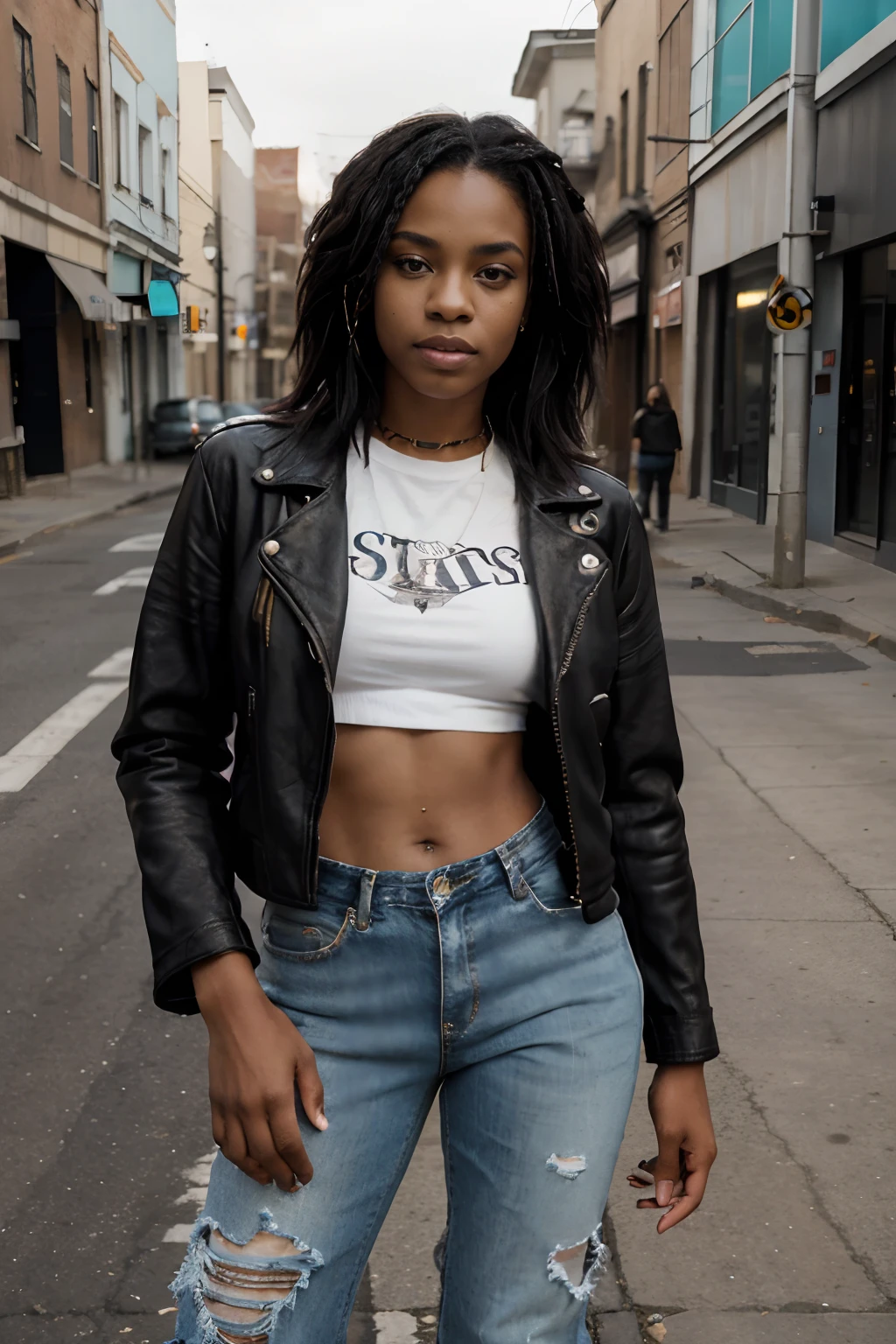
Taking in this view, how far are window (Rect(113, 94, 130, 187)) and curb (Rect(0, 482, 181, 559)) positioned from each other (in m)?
9.92

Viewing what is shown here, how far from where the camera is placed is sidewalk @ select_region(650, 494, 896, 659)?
11.8 m

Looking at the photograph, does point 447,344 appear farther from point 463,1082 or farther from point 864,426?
point 864,426

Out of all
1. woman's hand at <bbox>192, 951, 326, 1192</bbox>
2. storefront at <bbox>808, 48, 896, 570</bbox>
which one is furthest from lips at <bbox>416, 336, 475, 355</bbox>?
storefront at <bbox>808, 48, 896, 570</bbox>

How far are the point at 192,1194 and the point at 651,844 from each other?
1895 millimetres

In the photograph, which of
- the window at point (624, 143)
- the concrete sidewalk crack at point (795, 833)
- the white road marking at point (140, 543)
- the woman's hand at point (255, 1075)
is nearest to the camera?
the woman's hand at point (255, 1075)

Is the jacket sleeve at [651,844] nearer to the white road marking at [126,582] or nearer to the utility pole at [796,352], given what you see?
the white road marking at [126,582]

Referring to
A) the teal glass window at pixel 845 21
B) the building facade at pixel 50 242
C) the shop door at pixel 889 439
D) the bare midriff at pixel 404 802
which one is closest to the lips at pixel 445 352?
the bare midriff at pixel 404 802

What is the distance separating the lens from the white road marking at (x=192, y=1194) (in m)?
3.19

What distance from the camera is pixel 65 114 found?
29094mm

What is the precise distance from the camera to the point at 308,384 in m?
1.98

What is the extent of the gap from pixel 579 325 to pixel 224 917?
929 millimetres

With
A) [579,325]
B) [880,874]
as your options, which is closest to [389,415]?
[579,325]

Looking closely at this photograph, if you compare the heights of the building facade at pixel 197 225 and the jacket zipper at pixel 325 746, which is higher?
the building facade at pixel 197 225

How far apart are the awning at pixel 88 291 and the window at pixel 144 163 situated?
7.24 metres
